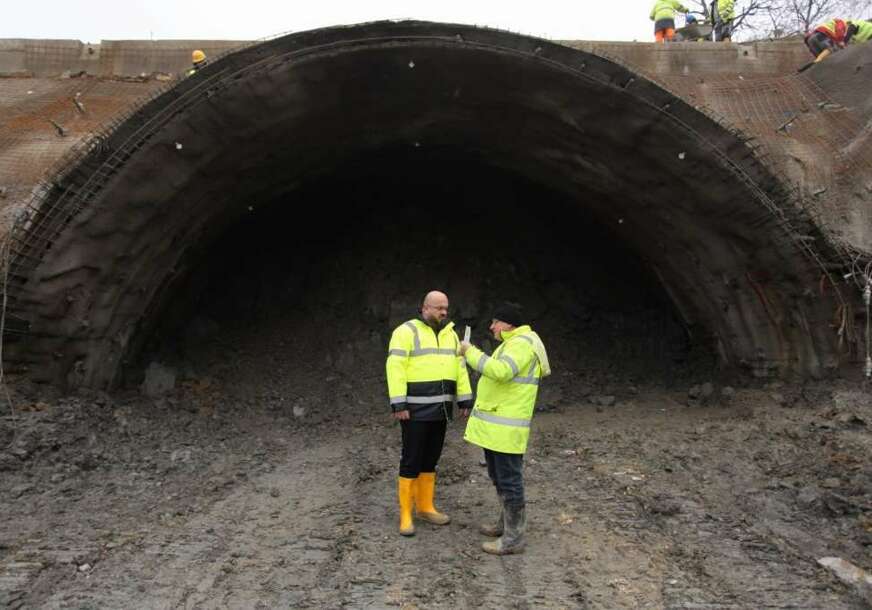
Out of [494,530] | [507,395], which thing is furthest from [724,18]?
[494,530]

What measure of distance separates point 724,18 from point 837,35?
3460 mm

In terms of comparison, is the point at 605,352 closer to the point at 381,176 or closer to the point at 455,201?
the point at 455,201

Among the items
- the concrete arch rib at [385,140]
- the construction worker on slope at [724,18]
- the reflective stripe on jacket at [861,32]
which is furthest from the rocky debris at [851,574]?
the construction worker on slope at [724,18]

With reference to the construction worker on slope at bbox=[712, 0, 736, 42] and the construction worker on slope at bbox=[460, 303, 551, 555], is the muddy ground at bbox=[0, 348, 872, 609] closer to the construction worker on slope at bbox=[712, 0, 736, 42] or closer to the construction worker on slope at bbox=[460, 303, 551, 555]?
the construction worker on slope at bbox=[460, 303, 551, 555]

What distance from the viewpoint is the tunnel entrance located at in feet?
31.5

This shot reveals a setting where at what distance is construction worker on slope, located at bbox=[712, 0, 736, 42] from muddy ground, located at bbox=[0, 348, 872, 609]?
342 inches

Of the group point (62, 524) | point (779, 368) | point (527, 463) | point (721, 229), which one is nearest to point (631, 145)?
point (721, 229)

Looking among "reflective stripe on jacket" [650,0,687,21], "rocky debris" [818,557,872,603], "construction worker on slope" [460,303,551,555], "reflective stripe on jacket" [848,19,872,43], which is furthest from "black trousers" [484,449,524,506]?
"reflective stripe on jacket" [650,0,687,21]

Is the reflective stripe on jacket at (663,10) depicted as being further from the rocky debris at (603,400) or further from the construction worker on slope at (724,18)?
the rocky debris at (603,400)

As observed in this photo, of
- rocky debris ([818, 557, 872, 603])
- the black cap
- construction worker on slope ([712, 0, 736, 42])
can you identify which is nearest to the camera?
rocky debris ([818, 557, 872, 603])

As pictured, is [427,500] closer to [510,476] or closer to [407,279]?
[510,476]

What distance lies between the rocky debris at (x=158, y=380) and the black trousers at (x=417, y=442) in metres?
4.75

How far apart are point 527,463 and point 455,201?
5249 millimetres

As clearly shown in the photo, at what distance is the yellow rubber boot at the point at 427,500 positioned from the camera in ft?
16.0
